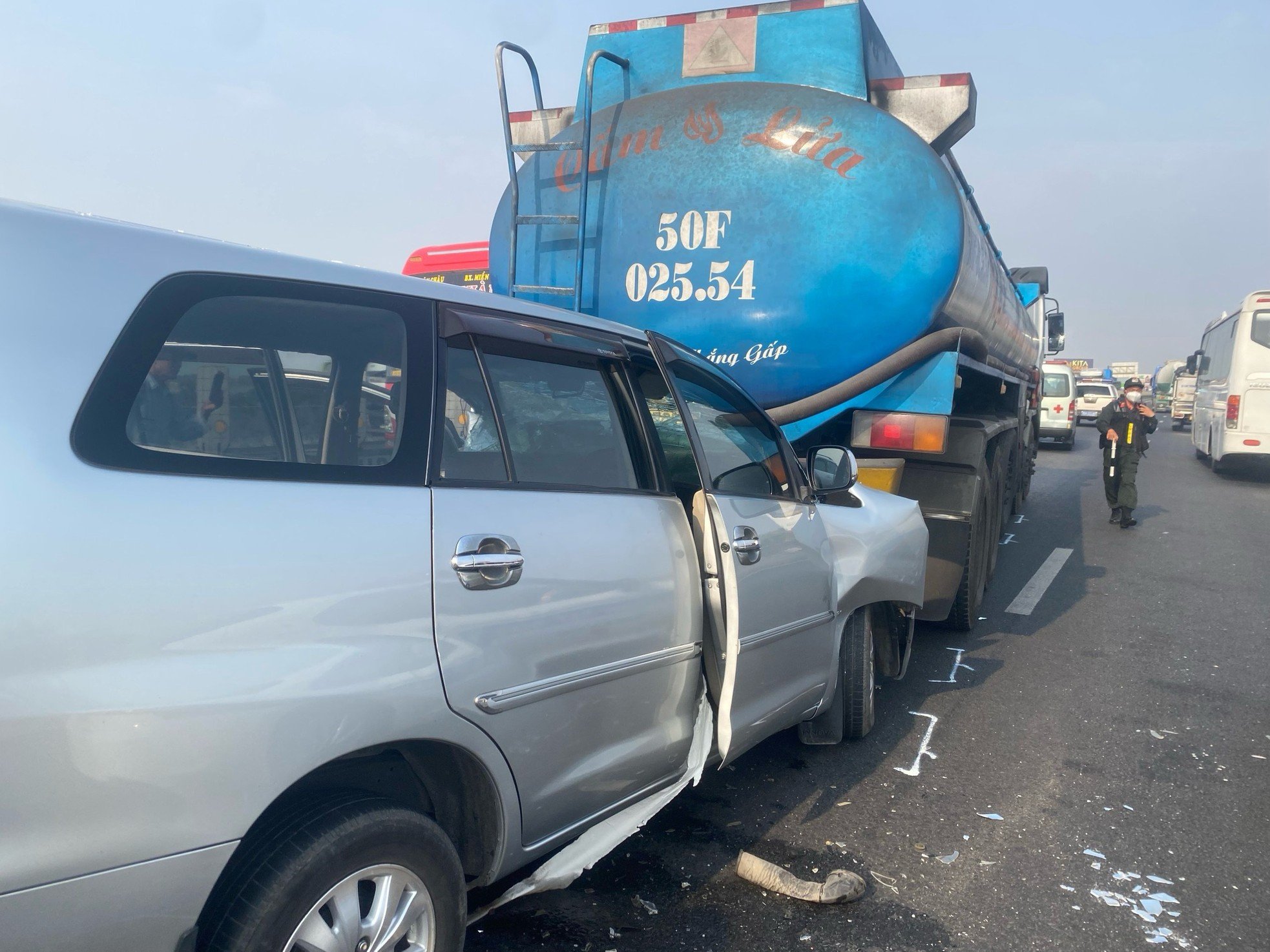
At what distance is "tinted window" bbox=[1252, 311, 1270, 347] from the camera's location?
1575 centimetres

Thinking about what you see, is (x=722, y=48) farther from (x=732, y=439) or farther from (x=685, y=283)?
(x=732, y=439)

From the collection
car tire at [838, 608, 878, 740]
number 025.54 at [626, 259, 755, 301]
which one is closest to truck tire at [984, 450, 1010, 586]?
number 025.54 at [626, 259, 755, 301]

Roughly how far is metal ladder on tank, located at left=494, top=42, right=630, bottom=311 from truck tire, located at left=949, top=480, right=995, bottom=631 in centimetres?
300

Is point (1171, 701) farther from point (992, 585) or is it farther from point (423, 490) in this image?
point (423, 490)

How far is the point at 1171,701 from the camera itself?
5156mm

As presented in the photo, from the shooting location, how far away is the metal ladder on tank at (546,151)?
527 cm

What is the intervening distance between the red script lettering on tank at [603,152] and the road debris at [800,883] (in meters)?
3.69

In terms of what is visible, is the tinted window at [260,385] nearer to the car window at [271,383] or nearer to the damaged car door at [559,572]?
the car window at [271,383]

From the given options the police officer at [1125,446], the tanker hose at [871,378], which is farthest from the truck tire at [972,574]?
the police officer at [1125,446]

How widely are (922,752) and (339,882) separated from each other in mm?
3149

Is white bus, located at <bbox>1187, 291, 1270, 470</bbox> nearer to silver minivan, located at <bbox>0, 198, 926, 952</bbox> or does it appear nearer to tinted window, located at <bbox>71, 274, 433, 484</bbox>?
silver minivan, located at <bbox>0, 198, 926, 952</bbox>

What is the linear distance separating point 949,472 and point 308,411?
16.6 ft

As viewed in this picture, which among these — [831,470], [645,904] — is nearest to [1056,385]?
[831,470]

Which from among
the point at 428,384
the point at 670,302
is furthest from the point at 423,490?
the point at 670,302
